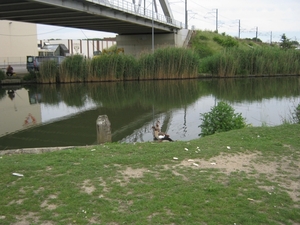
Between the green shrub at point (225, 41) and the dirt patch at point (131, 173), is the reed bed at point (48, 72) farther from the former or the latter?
the dirt patch at point (131, 173)

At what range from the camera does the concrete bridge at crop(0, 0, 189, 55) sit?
29.2m

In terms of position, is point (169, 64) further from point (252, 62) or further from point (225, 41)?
point (225, 41)

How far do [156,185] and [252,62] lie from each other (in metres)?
36.0

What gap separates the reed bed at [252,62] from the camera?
37969mm

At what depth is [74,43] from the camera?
8625cm

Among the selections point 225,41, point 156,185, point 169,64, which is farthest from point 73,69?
point 156,185

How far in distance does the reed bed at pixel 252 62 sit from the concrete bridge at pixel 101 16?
34.9 feet

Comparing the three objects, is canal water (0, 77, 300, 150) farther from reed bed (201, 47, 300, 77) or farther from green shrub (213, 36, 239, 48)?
green shrub (213, 36, 239, 48)

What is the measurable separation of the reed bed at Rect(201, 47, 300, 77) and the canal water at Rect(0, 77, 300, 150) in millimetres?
13155

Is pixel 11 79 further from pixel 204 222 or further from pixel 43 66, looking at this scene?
pixel 204 222

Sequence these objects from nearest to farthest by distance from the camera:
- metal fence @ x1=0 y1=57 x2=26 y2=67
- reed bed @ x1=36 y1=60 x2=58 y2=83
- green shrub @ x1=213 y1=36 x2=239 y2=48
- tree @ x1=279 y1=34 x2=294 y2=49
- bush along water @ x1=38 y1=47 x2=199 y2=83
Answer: reed bed @ x1=36 y1=60 x2=58 y2=83 → bush along water @ x1=38 y1=47 x2=199 y2=83 → metal fence @ x1=0 y1=57 x2=26 y2=67 → green shrub @ x1=213 y1=36 x2=239 y2=48 → tree @ x1=279 y1=34 x2=294 y2=49

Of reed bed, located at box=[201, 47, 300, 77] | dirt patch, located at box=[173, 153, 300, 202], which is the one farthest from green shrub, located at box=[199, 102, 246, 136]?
reed bed, located at box=[201, 47, 300, 77]

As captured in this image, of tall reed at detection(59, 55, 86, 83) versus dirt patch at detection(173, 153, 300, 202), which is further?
tall reed at detection(59, 55, 86, 83)

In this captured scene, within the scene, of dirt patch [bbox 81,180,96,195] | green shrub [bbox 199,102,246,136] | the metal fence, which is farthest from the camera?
the metal fence
